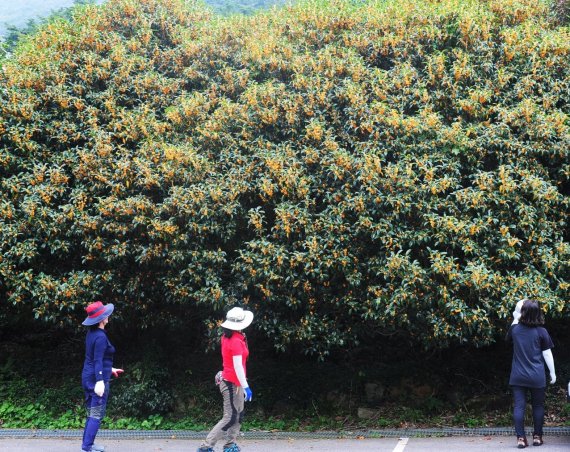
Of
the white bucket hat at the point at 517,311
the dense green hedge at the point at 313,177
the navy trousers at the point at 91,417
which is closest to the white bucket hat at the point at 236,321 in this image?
the dense green hedge at the point at 313,177

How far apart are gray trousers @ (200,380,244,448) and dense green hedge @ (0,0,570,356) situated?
4.49ft

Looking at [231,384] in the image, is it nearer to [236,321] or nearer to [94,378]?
[236,321]

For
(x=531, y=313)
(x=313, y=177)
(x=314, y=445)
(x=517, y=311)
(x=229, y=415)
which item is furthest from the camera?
(x=313, y=177)

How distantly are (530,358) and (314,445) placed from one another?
2822 mm

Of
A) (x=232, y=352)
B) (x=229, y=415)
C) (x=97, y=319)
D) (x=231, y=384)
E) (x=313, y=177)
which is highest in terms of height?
(x=313, y=177)

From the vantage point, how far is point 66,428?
8555 millimetres

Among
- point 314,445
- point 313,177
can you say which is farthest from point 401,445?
point 313,177

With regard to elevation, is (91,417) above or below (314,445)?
above

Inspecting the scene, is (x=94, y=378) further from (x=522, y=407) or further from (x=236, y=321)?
(x=522, y=407)

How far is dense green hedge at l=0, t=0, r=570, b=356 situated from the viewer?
7.18 meters

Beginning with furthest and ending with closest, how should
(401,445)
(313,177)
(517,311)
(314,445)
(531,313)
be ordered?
(313,177)
(314,445)
(401,445)
(517,311)
(531,313)

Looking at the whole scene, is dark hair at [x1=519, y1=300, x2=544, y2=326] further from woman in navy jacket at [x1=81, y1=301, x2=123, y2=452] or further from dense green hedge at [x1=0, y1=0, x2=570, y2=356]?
woman in navy jacket at [x1=81, y1=301, x2=123, y2=452]

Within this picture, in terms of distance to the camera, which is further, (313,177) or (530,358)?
(313,177)

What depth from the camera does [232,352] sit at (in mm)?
6379
